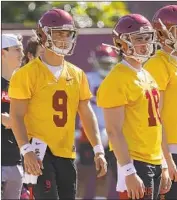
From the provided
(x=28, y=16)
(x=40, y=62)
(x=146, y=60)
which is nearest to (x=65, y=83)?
(x=40, y=62)

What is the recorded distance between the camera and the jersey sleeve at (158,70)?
6.77 m

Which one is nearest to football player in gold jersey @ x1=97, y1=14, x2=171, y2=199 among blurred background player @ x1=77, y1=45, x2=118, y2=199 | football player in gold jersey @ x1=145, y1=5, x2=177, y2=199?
football player in gold jersey @ x1=145, y1=5, x2=177, y2=199

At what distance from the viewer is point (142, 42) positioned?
6586 millimetres

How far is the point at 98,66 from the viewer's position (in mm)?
11000

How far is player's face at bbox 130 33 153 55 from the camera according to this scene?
21.5 feet

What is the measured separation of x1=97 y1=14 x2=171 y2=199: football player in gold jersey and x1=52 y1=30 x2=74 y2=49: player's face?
43cm

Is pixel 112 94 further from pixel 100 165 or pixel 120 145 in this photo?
pixel 100 165

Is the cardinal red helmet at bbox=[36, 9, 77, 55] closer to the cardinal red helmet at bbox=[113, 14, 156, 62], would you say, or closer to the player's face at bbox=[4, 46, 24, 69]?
the cardinal red helmet at bbox=[113, 14, 156, 62]

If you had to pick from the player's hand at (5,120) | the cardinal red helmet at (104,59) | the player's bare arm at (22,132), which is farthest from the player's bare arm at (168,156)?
the cardinal red helmet at (104,59)

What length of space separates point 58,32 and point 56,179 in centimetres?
111

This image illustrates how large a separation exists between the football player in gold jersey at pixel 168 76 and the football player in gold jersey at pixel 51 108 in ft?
1.79

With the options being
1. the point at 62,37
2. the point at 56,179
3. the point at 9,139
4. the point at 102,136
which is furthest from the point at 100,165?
the point at 102,136

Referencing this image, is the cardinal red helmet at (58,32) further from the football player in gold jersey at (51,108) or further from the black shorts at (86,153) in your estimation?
the black shorts at (86,153)

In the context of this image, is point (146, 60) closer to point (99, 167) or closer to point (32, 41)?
point (99, 167)
